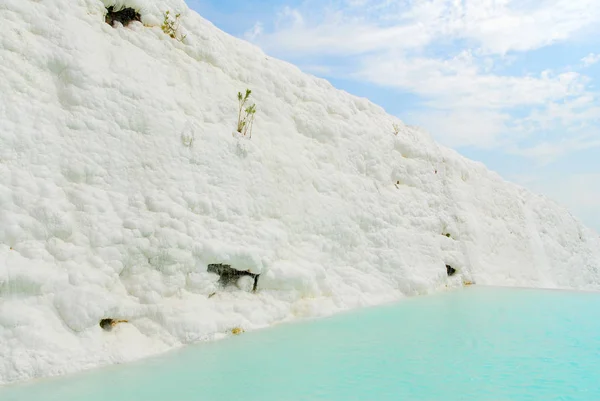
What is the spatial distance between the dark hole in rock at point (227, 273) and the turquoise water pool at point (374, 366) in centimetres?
98

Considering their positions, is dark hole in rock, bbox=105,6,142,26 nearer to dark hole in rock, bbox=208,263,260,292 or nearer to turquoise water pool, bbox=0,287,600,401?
dark hole in rock, bbox=208,263,260,292

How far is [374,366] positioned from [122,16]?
6.99 metres

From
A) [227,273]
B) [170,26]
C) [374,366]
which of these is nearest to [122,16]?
[170,26]

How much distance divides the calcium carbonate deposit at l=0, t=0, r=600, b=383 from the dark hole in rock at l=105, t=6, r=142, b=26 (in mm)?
73

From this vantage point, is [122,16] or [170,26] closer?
[122,16]

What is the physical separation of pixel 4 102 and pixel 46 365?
10.7ft

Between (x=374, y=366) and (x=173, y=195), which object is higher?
(x=173, y=195)

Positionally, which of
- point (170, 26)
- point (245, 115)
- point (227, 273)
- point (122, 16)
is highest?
point (170, 26)

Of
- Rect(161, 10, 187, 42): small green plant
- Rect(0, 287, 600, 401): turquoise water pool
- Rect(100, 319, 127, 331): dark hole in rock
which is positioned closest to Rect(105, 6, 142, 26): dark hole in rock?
Rect(161, 10, 187, 42): small green plant

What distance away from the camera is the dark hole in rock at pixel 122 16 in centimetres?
880

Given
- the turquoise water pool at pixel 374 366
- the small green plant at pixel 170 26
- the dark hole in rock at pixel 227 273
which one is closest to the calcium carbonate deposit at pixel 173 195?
the small green plant at pixel 170 26

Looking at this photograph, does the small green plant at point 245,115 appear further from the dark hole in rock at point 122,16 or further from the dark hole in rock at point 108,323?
the dark hole in rock at point 108,323

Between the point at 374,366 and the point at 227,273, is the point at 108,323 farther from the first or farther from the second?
the point at 374,366

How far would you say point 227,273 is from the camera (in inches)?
322
